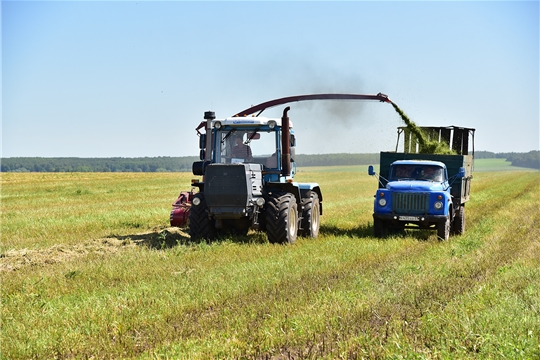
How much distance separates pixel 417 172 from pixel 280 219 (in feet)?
14.9

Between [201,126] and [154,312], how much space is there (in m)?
7.66

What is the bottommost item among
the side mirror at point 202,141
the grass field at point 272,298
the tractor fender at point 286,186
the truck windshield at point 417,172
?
the grass field at point 272,298

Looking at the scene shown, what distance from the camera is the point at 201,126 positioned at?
14.5 meters

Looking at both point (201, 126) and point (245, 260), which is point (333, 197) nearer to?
point (201, 126)

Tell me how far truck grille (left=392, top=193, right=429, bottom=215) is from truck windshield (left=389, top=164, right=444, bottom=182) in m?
0.99

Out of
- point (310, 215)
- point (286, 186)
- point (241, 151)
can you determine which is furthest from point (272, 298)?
point (310, 215)

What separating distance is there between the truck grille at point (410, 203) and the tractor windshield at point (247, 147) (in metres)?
3.17

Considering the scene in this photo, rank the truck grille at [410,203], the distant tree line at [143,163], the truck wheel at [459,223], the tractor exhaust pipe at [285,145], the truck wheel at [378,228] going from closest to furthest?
the tractor exhaust pipe at [285,145] < the truck grille at [410,203] < the truck wheel at [378,228] < the truck wheel at [459,223] < the distant tree line at [143,163]

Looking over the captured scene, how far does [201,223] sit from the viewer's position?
1341 centimetres

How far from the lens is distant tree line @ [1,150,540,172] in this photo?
11250 centimetres

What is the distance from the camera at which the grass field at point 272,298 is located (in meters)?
6.09

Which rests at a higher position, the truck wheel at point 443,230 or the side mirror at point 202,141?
the side mirror at point 202,141

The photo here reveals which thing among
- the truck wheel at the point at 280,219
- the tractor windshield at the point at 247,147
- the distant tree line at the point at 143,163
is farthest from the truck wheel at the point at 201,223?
the distant tree line at the point at 143,163

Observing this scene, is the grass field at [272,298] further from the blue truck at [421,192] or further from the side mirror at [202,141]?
the side mirror at [202,141]
